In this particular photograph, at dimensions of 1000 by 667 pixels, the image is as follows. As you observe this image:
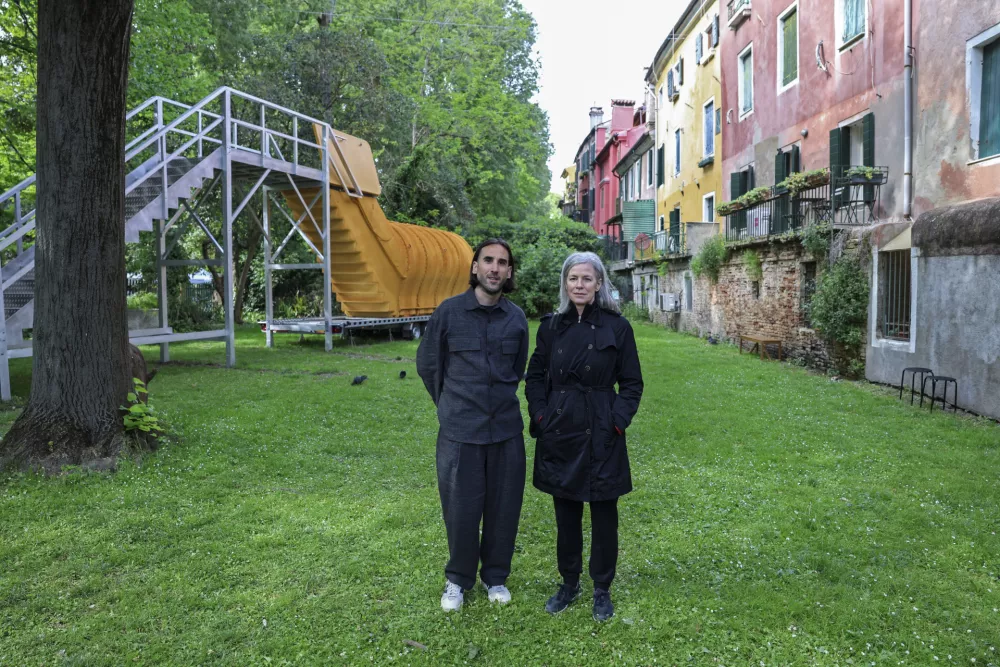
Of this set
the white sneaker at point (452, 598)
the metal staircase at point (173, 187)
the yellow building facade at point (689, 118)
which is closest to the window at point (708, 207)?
the yellow building facade at point (689, 118)

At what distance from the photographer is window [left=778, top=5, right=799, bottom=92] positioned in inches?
634

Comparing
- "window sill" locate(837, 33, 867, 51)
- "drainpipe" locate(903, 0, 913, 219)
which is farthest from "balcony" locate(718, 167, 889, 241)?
"window sill" locate(837, 33, 867, 51)

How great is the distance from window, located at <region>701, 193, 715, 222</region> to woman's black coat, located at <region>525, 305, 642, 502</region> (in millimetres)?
20405

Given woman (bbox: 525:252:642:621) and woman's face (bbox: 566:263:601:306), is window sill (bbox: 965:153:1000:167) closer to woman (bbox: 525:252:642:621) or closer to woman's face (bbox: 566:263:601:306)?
woman (bbox: 525:252:642:621)

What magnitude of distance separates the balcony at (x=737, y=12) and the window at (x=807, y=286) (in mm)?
8571

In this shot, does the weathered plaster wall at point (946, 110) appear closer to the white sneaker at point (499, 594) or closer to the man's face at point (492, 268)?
the man's face at point (492, 268)

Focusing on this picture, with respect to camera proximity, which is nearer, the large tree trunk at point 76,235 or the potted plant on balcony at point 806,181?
the large tree trunk at point 76,235

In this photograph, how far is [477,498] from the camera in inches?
146

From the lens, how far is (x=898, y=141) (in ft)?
39.2

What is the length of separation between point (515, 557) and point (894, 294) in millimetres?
9214

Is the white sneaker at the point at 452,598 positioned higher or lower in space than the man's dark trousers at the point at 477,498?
lower

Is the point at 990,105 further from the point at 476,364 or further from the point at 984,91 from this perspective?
the point at 476,364

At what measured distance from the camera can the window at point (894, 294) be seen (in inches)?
431

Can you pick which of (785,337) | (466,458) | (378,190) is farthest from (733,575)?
(378,190)
